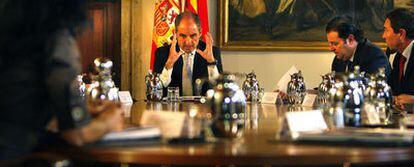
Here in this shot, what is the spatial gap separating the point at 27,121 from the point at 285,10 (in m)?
6.58

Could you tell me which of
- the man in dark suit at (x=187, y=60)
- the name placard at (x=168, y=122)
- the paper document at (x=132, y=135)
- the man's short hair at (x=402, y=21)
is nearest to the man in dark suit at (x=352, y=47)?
the man's short hair at (x=402, y=21)

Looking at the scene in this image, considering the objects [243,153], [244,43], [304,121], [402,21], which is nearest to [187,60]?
[402,21]

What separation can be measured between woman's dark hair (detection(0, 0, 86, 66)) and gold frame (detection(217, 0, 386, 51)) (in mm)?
6195

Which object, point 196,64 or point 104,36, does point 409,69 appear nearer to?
point 196,64

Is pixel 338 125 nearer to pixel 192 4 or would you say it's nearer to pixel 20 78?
pixel 20 78

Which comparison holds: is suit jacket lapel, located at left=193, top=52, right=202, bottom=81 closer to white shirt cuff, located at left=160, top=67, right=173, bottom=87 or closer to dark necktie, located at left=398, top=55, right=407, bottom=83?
white shirt cuff, located at left=160, top=67, right=173, bottom=87

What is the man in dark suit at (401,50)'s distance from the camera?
19.5 ft

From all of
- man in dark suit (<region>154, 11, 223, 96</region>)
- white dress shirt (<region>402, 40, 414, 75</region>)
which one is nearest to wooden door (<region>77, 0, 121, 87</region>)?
man in dark suit (<region>154, 11, 223, 96</region>)

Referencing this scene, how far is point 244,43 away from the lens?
8.96 meters

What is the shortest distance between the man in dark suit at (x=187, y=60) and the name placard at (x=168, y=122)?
125 inches

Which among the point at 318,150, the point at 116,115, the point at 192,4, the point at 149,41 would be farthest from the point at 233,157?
the point at 149,41

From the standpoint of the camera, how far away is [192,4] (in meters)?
8.63

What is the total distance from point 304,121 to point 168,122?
61 cm

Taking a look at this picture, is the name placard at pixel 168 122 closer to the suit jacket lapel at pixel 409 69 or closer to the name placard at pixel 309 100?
the name placard at pixel 309 100
